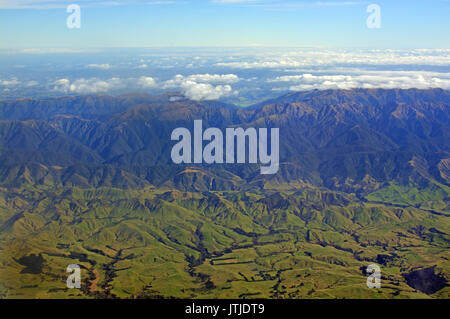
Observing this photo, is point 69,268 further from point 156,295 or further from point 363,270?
point 363,270

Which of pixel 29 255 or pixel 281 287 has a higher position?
pixel 29 255
